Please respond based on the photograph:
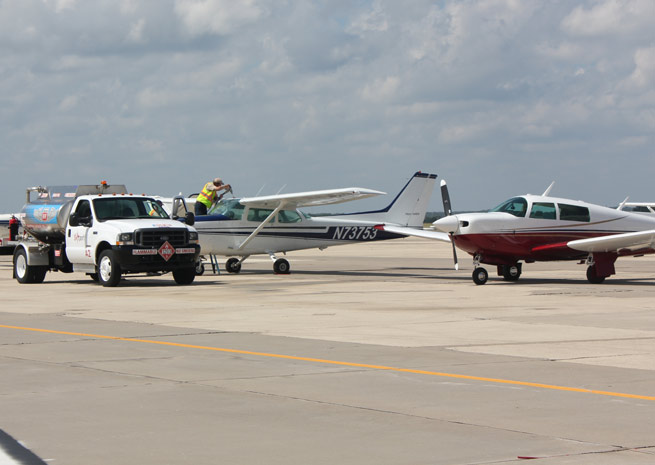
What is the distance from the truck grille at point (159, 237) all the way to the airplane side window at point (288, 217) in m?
6.37

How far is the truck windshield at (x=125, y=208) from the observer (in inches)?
864

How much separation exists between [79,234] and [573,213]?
38.7ft

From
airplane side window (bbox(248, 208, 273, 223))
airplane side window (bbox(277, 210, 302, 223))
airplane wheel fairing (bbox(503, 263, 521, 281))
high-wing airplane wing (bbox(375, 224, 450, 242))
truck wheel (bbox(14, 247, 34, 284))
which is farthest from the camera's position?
airplane side window (bbox(277, 210, 302, 223))

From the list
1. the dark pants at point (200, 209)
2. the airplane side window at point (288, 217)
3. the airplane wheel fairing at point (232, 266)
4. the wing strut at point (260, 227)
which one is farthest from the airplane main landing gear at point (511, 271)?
the dark pants at point (200, 209)

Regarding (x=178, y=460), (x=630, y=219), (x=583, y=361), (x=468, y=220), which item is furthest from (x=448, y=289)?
(x=178, y=460)

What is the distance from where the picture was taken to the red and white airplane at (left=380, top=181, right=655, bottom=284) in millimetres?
21328

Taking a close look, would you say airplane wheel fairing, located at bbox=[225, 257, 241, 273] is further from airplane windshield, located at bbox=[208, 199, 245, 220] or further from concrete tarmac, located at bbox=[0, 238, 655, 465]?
concrete tarmac, located at bbox=[0, 238, 655, 465]

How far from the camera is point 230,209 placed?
26.7 meters

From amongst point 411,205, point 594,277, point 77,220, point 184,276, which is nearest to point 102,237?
point 77,220

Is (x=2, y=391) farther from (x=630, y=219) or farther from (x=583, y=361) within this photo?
(x=630, y=219)

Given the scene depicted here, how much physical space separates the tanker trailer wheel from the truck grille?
4158mm

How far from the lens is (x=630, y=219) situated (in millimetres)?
22484

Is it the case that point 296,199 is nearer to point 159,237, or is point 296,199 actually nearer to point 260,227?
point 260,227

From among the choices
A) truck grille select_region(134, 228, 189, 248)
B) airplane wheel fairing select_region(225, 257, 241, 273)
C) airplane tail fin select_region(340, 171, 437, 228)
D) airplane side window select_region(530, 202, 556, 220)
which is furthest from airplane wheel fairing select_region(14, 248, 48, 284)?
airplane side window select_region(530, 202, 556, 220)
